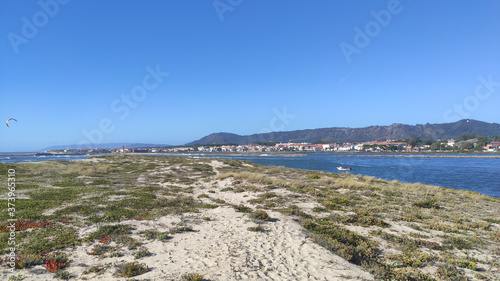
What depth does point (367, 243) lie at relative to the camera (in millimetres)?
10789

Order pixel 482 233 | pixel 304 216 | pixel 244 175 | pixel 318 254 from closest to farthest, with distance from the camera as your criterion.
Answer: pixel 318 254
pixel 482 233
pixel 304 216
pixel 244 175

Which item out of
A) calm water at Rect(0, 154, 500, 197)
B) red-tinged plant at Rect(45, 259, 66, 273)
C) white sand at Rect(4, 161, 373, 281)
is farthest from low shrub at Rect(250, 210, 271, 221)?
calm water at Rect(0, 154, 500, 197)

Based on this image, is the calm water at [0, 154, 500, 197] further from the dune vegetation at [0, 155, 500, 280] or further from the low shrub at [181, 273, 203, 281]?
the low shrub at [181, 273, 203, 281]

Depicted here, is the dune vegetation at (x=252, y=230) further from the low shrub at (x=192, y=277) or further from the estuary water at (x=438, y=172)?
the estuary water at (x=438, y=172)

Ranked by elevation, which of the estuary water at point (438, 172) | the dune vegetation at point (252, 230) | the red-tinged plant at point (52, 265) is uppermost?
the red-tinged plant at point (52, 265)

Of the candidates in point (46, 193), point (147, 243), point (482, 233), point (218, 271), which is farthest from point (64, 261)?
point (482, 233)

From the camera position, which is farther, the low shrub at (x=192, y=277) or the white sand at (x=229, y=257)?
the white sand at (x=229, y=257)

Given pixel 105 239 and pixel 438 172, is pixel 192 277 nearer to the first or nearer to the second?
pixel 105 239

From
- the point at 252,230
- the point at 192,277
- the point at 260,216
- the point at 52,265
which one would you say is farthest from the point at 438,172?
the point at 52,265

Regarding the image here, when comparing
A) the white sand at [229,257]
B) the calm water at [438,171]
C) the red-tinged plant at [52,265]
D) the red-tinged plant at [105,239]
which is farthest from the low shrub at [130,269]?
the calm water at [438,171]

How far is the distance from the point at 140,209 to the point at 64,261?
7.26 metres

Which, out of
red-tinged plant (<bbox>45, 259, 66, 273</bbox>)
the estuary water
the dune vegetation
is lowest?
the estuary water

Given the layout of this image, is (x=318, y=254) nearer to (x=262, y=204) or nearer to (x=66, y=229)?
(x=262, y=204)

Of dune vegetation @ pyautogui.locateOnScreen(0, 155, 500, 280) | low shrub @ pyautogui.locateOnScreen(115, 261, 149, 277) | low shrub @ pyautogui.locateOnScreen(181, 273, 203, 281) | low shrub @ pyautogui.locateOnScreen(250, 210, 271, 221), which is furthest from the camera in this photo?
low shrub @ pyautogui.locateOnScreen(250, 210, 271, 221)
